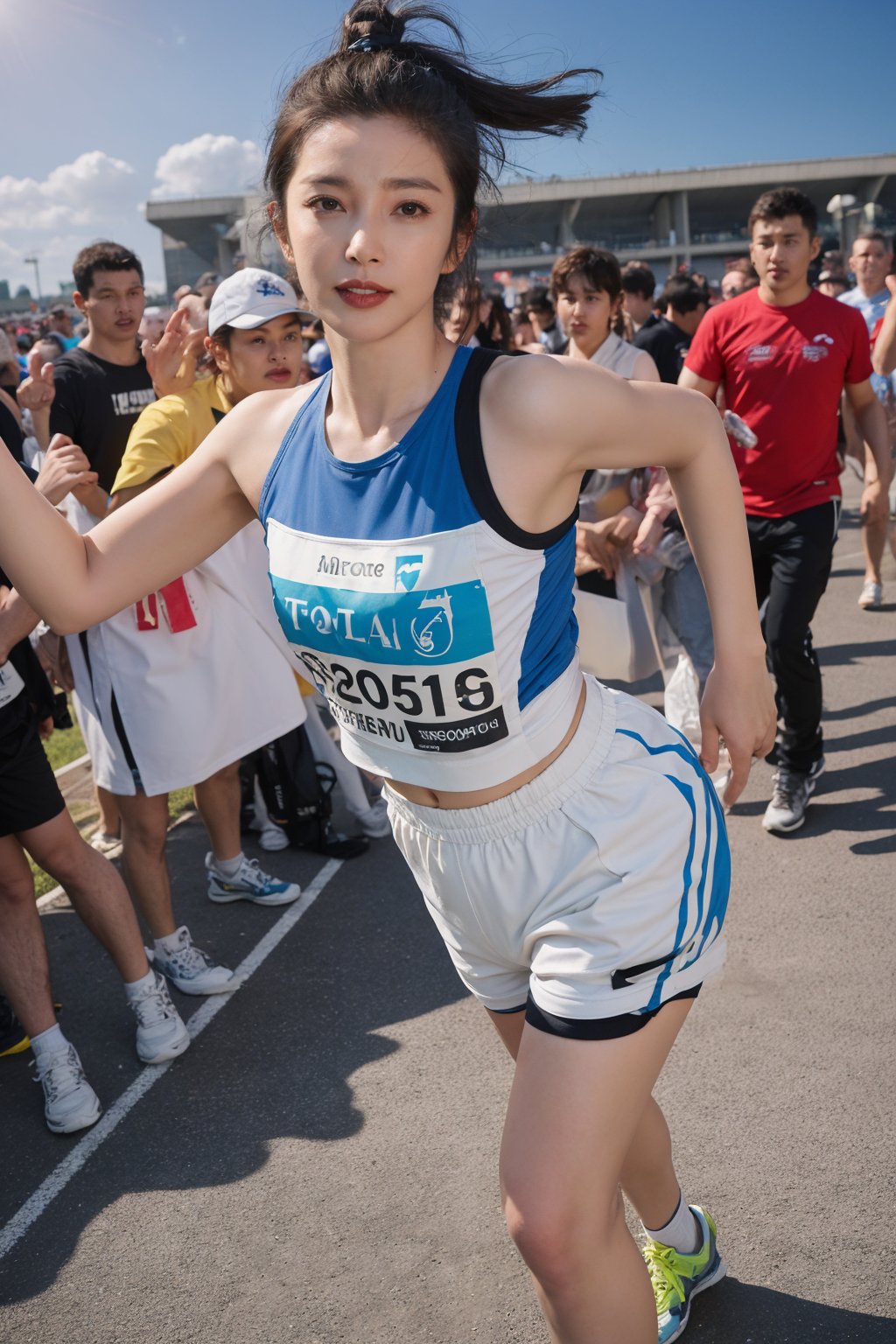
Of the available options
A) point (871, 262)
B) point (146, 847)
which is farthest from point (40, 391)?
point (871, 262)

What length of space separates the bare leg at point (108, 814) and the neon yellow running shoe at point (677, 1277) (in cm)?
352

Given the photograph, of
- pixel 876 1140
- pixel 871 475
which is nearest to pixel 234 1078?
pixel 876 1140

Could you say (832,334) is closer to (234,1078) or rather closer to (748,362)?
(748,362)

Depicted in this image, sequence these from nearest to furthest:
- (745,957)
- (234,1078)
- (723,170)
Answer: (234,1078) < (745,957) < (723,170)

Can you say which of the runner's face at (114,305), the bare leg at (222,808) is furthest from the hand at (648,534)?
the runner's face at (114,305)

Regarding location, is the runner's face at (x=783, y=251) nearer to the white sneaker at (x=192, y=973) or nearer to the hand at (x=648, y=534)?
the hand at (x=648, y=534)

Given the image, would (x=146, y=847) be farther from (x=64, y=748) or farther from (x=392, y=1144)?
(x=64, y=748)

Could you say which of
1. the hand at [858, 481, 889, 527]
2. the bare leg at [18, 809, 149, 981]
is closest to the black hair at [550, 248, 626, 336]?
the hand at [858, 481, 889, 527]

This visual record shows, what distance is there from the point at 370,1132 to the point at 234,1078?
57cm

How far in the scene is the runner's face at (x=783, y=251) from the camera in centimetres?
461

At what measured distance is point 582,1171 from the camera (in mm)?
1632

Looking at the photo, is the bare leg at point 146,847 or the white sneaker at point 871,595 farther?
the white sneaker at point 871,595

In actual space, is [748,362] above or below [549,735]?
above

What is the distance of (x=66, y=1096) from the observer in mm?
3309
